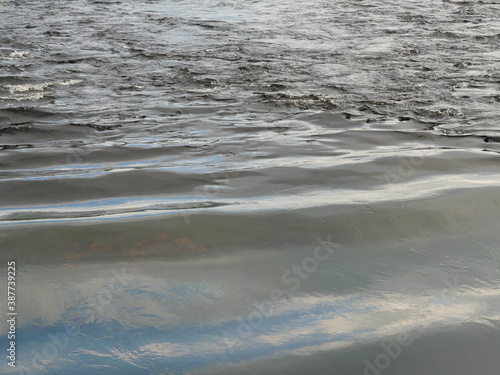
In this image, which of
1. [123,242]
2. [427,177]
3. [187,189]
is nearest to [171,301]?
[123,242]

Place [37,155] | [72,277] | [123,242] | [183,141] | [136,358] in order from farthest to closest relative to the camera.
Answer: [183,141]
[37,155]
[123,242]
[72,277]
[136,358]

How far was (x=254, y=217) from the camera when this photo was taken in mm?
2848

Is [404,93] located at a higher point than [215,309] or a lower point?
lower

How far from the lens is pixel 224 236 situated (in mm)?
2660

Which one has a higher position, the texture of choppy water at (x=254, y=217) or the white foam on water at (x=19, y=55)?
the texture of choppy water at (x=254, y=217)

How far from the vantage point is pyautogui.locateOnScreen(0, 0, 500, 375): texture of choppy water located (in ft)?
6.45

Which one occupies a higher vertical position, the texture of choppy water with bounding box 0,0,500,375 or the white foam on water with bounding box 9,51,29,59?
the texture of choppy water with bounding box 0,0,500,375

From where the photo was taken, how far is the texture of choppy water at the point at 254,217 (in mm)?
1967

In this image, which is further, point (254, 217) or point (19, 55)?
point (19, 55)

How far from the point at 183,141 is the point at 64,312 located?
261cm

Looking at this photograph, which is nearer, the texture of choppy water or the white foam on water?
the texture of choppy water

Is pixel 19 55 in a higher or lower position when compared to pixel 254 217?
lower

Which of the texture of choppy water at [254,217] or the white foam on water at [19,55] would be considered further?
the white foam on water at [19,55]

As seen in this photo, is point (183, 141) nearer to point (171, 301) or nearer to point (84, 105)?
point (84, 105)
